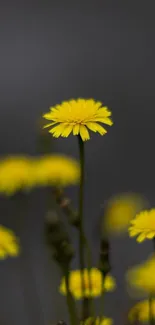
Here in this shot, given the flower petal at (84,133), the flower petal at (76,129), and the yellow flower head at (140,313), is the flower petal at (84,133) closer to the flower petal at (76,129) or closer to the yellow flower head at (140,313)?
the flower petal at (76,129)

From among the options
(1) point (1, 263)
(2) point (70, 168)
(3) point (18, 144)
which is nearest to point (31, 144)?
(3) point (18, 144)

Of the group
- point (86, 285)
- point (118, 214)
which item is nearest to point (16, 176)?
point (118, 214)

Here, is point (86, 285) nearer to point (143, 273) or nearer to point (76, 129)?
point (143, 273)

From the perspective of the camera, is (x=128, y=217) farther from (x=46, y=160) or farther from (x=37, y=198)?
(x=37, y=198)

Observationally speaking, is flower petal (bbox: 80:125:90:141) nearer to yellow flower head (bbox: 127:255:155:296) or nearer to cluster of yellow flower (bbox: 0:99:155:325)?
cluster of yellow flower (bbox: 0:99:155:325)

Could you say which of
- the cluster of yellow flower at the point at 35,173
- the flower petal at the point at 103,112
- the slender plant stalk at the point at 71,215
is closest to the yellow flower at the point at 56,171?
Answer: the cluster of yellow flower at the point at 35,173

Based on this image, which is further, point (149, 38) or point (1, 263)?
point (149, 38)

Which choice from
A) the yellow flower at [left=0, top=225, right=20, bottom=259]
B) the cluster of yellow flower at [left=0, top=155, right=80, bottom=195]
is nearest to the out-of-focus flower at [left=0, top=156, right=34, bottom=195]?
the cluster of yellow flower at [left=0, top=155, right=80, bottom=195]
